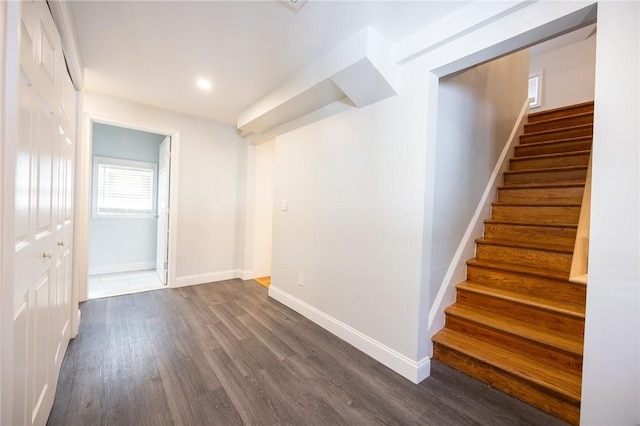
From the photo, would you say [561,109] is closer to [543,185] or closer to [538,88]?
[538,88]

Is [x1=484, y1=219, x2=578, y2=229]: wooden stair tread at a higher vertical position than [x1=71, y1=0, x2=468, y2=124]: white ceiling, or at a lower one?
→ lower

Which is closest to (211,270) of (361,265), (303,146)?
(303,146)

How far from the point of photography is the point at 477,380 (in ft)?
5.79

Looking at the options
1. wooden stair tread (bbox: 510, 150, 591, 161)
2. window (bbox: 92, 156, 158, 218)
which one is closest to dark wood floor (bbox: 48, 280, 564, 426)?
window (bbox: 92, 156, 158, 218)

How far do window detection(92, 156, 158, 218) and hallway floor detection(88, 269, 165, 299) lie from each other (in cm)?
94

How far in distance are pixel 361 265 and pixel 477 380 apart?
1.08 meters

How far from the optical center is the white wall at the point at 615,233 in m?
1.00

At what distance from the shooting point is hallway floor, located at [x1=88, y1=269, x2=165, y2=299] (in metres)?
3.23

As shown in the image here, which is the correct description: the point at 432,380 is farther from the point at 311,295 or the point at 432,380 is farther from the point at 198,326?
the point at 198,326

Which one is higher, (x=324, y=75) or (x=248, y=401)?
(x=324, y=75)

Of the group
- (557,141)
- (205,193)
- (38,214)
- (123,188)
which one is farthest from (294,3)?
(123,188)

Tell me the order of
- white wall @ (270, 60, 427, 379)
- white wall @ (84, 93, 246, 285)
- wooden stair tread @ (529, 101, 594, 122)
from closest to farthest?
white wall @ (270, 60, 427, 379), wooden stair tread @ (529, 101, 594, 122), white wall @ (84, 93, 246, 285)

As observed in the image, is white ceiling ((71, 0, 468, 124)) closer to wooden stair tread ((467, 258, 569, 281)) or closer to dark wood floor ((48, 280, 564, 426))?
wooden stair tread ((467, 258, 569, 281))

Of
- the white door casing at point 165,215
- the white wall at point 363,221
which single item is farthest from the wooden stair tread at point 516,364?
the white door casing at point 165,215
